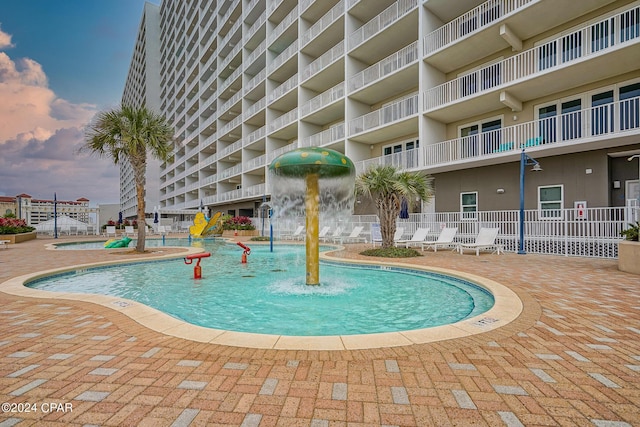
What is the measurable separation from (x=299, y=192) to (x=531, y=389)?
688cm

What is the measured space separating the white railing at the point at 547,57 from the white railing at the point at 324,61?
834 centimetres

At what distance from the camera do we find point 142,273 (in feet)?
31.1

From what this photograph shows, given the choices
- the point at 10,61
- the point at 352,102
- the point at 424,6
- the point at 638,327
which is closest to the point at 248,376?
the point at 638,327

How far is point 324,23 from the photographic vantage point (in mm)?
22844

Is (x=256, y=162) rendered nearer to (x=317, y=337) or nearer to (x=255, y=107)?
(x=255, y=107)

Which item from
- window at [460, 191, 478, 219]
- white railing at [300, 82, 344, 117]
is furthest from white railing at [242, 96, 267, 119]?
window at [460, 191, 478, 219]

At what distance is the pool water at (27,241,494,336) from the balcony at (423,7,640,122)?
10.4m

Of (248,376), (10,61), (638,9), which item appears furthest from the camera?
(10,61)

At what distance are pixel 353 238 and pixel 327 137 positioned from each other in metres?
8.26

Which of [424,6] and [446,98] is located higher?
[424,6]

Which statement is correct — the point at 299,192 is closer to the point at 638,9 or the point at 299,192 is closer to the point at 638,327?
the point at 638,327

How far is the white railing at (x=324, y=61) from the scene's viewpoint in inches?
866

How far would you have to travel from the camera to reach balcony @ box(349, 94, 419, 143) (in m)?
17.9

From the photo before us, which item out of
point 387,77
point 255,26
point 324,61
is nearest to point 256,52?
point 255,26
